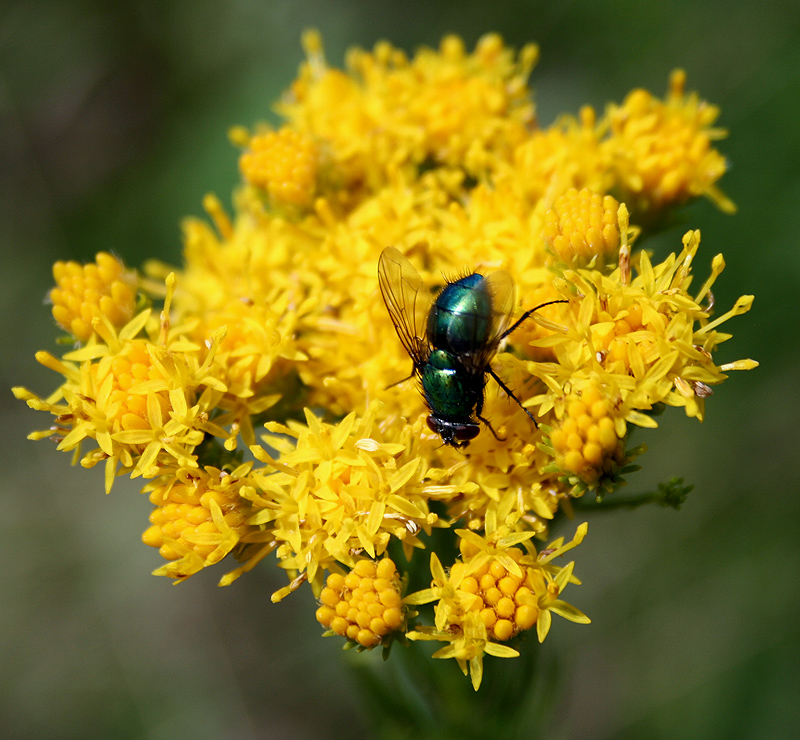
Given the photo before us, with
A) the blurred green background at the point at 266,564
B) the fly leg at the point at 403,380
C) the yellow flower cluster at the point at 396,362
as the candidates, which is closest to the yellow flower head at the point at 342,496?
the yellow flower cluster at the point at 396,362

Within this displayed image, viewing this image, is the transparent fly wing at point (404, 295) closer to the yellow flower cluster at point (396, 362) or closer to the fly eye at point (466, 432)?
the yellow flower cluster at point (396, 362)

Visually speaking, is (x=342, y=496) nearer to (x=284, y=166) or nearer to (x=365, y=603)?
(x=365, y=603)

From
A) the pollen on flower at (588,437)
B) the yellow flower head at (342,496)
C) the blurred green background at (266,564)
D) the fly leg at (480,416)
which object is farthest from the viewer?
the blurred green background at (266,564)

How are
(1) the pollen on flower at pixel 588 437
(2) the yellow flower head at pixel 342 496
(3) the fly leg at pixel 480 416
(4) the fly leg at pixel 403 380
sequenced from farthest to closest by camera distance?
(4) the fly leg at pixel 403 380, (3) the fly leg at pixel 480 416, (2) the yellow flower head at pixel 342 496, (1) the pollen on flower at pixel 588 437

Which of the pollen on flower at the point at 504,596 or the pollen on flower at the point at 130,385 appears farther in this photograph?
the pollen on flower at the point at 130,385

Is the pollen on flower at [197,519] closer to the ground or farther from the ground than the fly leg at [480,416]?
farther from the ground

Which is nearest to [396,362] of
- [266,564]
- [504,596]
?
[504,596]

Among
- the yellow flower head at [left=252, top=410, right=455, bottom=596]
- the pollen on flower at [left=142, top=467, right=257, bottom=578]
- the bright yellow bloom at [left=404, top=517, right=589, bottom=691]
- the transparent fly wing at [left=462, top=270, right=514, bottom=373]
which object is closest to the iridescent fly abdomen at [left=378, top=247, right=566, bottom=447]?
the transparent fly wing at [left=462, top=270, right=514, bottom=373]
